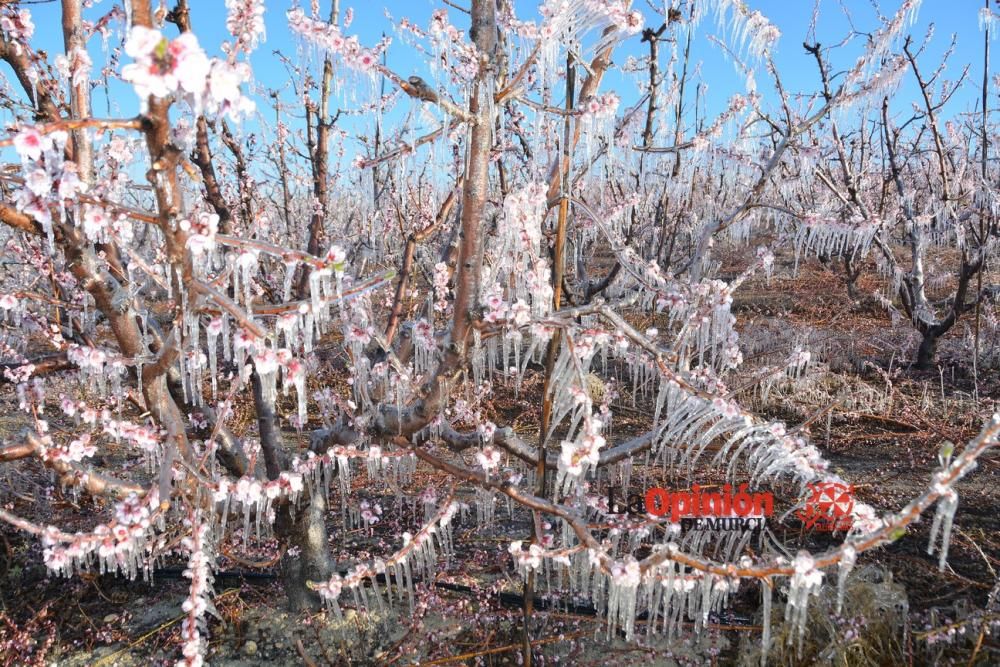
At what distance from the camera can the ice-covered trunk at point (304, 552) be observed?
3.07 m

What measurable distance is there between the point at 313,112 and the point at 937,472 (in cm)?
456

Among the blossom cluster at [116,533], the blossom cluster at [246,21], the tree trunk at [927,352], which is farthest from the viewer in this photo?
the tree trunk at [927,352]

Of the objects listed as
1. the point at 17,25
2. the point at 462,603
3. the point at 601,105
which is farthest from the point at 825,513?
the point at 17,25

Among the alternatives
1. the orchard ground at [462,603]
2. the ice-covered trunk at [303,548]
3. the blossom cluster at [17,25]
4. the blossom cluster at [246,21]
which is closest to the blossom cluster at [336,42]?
the blossom cluster at [246,21]

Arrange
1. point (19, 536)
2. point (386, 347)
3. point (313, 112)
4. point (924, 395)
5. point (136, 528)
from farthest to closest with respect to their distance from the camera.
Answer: point (924, 395)
point (313, 112)
point (19, 536)
point (386, 347)
point (136, 528)

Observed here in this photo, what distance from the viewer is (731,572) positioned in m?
1.51

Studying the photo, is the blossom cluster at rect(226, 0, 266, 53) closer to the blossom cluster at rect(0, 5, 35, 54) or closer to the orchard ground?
the blossom cluster at rect(0, 5, 35, 54)

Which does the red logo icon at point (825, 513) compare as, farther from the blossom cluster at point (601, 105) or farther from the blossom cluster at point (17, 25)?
the blossom cluster at point (17, 25)

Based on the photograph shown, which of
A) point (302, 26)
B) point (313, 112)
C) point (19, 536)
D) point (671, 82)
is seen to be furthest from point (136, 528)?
point (671, 82)

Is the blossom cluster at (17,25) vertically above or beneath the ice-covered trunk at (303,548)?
→ above

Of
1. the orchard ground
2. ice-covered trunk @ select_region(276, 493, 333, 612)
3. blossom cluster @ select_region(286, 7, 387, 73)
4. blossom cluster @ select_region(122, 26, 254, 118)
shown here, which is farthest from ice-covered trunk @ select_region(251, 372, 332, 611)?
blossom cluster @ select_region(122, 26, 254, 118)

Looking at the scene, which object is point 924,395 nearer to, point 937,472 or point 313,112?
point 937,472

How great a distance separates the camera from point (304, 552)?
10.2 feet

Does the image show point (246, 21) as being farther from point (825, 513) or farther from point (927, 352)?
point (927, 352)
